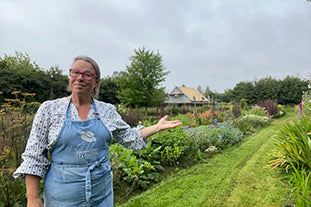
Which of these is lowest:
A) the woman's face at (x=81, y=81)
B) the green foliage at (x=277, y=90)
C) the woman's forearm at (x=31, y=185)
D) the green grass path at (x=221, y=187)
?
the green grass path at (x=221, y=187)

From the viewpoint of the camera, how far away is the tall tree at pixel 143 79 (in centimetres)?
1669

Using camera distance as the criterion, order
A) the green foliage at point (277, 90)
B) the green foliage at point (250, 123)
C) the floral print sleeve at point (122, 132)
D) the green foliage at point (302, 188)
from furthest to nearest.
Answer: the green foliage at point (277, 90) → the green foliage at point (250, 123) → the green foliage at point (302, 188) → the floral print sleeve at point (122, 132)

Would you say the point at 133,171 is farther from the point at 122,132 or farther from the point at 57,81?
the point at 57,81

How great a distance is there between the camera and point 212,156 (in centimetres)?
481

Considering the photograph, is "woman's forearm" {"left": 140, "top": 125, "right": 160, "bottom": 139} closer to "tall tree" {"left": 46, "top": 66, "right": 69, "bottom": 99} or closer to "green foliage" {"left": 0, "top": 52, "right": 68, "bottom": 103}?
"green foliage" {"left": 0, "top": 52, "right": 68, "bottom": 103}

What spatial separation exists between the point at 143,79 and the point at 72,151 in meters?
15.8

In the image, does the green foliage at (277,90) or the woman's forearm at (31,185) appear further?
the green foliage at (277,90)

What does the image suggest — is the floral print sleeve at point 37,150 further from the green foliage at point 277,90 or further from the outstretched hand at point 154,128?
the green foliage at point 277,90

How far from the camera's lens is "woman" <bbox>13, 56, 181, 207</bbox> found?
1160 mm

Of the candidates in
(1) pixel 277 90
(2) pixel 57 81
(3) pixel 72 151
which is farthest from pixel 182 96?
(3) pixel 72 151

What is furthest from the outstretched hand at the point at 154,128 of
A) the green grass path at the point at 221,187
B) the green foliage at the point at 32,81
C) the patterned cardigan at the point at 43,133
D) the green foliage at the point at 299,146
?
the green foliage at the point at 32,81

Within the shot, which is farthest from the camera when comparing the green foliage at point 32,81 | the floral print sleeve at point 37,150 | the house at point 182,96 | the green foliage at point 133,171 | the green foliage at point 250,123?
the house at point 182,96

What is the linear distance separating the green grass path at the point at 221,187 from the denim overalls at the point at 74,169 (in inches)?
63.5

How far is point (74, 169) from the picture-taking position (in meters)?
1.21
